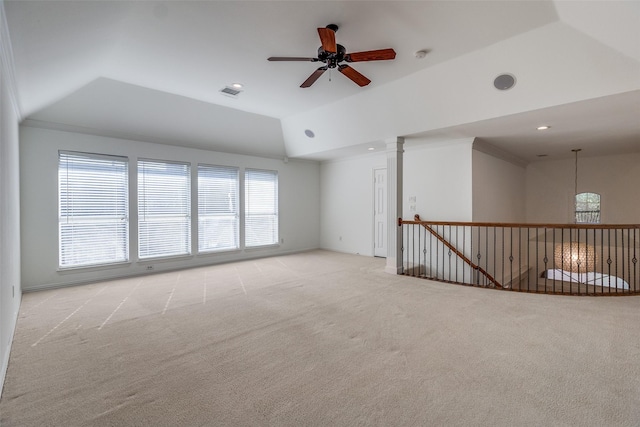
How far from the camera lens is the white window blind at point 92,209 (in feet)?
15.4

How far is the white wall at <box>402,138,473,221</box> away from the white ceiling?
64cm

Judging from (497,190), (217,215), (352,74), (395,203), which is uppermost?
(352,74)

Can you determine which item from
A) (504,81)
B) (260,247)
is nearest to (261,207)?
(260,247)

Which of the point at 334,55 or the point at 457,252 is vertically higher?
the point at 334,55

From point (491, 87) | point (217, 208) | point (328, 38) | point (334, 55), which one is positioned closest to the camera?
point (328, 38)

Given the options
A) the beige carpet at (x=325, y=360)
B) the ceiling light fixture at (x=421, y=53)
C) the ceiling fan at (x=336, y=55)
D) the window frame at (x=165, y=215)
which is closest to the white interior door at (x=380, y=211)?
the beige carpet at (x=325, y=360)

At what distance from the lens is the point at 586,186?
7383 millimetres

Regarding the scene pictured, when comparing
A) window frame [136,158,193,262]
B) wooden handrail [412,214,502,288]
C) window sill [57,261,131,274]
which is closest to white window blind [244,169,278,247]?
window frame [136,158,193,262]

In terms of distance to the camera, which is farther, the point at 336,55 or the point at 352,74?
the point at 352,74

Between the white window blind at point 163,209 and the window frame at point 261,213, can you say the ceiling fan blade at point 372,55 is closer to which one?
the white window blind at point 163,209

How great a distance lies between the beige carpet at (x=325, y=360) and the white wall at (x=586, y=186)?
450 cm

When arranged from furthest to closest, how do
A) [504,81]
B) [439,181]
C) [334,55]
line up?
[439,181] → [504,81] → [334,55]

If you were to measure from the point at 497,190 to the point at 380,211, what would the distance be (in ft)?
8.46

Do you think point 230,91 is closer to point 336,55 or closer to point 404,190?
point 336,55
